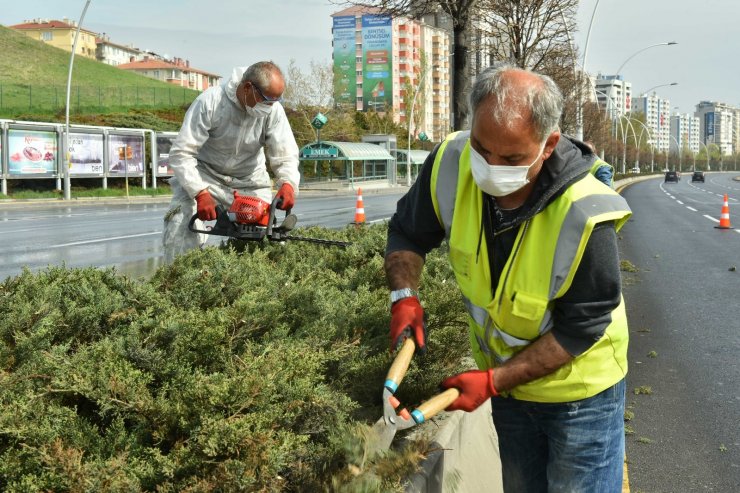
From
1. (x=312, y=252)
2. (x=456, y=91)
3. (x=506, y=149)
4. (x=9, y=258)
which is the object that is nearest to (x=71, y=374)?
(x=506, y=149)

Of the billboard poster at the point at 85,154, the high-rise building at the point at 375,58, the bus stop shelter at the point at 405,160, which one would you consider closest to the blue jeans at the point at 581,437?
the billboard poster at the point at 85,154

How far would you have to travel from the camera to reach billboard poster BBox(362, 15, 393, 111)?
116500 millimetres

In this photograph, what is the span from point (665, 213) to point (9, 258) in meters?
23.5

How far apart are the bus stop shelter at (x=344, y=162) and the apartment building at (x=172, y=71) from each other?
283 feet

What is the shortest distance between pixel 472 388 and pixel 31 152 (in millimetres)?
29590

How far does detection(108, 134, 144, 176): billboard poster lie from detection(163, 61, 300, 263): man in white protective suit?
96.6ft

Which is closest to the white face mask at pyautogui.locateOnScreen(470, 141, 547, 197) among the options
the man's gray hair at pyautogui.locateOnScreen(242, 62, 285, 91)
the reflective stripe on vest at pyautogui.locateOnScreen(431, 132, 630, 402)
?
the reflective stripe on vest at pyautogui.locateOnScreen(431, 132, 630, 402)

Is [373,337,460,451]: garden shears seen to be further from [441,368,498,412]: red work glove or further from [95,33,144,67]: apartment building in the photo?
[95,33,144,67]: apartment building

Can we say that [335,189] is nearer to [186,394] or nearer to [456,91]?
[456,91]

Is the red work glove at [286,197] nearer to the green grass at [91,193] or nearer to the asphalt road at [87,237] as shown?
the asphalt road at [87,237]

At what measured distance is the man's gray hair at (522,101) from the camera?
2072 mm

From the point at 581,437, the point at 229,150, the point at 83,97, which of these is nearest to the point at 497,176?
the point at 581,437

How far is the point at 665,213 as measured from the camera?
2920cm

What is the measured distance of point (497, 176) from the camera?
216cm
